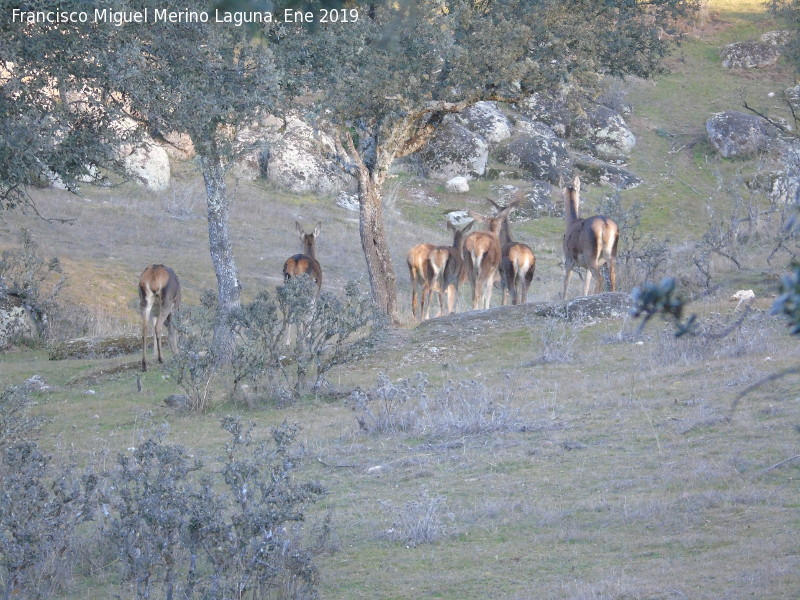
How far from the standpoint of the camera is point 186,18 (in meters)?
9.21

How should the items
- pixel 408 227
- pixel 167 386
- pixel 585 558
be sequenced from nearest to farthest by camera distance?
pixel 585 558
pixel 167 386
pixel 408 227

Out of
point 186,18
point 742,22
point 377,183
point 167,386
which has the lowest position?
point 167,386

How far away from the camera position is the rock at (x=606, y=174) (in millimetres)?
39531

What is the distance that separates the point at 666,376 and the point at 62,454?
6681 mm

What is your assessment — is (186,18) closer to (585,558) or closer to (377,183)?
(585,558)

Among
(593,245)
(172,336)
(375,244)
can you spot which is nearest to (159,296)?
(172,336)

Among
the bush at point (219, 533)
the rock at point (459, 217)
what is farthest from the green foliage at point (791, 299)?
the rock at point (459, 217)

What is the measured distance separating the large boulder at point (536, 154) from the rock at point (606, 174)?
0.82m

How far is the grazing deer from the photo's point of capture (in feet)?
61.8

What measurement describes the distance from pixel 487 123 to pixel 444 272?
2390cm

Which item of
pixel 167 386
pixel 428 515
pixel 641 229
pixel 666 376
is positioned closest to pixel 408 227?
pixel 641 229

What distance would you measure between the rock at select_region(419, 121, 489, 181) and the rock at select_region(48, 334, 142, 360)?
2278cm

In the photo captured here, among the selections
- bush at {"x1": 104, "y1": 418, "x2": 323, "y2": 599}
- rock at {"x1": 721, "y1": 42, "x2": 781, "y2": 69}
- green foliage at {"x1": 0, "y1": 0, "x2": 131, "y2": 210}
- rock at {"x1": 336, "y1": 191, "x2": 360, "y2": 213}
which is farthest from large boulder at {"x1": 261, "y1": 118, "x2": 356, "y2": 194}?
bush at {"x1": 104, "y1": 418, "x2": 323, "y2": 599}

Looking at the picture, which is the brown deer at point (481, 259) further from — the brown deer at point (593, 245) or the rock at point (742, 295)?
the rock at point (742, 295)
